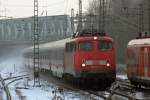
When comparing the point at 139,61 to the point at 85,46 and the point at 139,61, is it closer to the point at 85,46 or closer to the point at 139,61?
the point at 139,61

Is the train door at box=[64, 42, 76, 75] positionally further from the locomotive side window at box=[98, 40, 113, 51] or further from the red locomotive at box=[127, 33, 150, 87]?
the red locomotive at box=[127, 33, 150, 87]

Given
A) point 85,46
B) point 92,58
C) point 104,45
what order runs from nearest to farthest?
point 92,58 < point 85,46 < point 104,45

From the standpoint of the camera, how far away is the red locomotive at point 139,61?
2394 cm

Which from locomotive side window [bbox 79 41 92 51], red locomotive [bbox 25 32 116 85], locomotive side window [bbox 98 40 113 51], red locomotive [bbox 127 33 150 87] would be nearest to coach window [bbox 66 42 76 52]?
red locomotive [bbox 25 32 116 85]

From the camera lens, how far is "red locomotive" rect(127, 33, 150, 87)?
23.9m

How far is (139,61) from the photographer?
25.3 meters

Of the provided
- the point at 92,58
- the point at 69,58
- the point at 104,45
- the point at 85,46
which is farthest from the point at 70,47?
the point at 92,58

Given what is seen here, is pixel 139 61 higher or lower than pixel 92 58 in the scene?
lower

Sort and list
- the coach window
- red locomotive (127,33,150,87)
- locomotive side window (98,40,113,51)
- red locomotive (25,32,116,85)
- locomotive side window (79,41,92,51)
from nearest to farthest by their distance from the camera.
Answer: red locomotive (127,33,150,87), red locomotive (25,32,116,85), locomotive side window (79,41,92,51), locomotive side window (98,40,113,51), the coach window

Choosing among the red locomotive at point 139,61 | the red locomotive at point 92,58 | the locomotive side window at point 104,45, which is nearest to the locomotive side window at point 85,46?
the red locomotive at point 92,58

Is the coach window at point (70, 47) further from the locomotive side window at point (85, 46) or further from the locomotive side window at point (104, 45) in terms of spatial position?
the locomotive side window at point (104, 45)

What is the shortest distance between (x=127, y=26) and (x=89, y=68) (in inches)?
1502

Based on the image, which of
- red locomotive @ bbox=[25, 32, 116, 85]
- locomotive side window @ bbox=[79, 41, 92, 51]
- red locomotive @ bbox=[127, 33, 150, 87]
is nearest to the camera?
red locomotive @ bbox=[127, 33, 150, 87]

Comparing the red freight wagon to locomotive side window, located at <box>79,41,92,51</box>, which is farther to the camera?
locomotive side window, located at <box>79,41,92,51</box>
